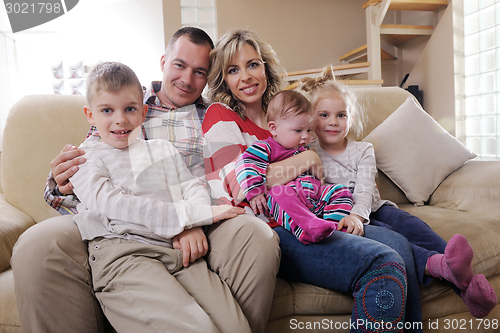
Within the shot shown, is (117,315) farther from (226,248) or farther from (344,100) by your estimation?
(344,100)

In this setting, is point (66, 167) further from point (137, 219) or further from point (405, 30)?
point (405, 30)

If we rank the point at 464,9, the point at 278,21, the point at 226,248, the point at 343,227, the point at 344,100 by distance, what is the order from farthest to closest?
the point at 278,21 → the point at 464,9 → the point at 344,100 → the point at 343,227 → the point at 226,248

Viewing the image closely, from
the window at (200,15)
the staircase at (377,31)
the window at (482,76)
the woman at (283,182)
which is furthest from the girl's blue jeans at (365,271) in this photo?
the window at (200,15)

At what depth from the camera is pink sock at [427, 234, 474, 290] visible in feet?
3.10

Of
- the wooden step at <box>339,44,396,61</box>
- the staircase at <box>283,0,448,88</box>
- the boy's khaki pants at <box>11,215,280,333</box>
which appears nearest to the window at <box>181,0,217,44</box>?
the staircase at <box>283,0,448,88</box>

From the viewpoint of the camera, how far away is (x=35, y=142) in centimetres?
142

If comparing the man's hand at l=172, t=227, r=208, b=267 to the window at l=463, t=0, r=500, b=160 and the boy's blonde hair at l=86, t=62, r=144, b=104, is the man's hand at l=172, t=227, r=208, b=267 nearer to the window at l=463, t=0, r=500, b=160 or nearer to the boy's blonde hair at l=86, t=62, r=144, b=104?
the boy's blonde hair at l=86, t=62, r=144, b=104

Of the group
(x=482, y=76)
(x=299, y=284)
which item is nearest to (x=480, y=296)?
(x=299, y=284)

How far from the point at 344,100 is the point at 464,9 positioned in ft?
10.2

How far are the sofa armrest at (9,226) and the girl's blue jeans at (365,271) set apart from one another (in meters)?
0.85

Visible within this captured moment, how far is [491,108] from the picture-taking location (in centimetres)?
327

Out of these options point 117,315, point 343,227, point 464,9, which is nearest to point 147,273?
point 117,315

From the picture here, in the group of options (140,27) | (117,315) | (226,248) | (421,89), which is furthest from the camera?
(140,27)

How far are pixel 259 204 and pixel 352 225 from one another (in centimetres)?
30
